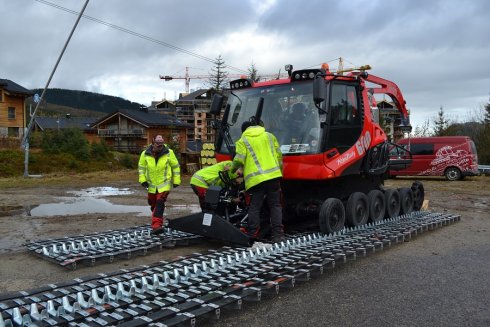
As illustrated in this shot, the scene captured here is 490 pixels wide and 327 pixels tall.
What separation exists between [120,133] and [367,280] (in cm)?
5549

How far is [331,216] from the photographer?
275 inches

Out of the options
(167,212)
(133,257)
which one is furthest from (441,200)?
(133,257)

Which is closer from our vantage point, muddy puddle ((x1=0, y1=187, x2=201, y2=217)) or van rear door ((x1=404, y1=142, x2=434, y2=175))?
muddy puddle ((x1=0, y1=187, x2=201, y2=217))

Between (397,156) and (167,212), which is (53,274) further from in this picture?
(397,156)

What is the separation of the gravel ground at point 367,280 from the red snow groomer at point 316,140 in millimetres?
928

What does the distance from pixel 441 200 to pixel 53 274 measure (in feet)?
39.8

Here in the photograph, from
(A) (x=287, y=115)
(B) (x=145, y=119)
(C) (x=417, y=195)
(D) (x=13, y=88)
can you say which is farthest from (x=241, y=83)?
(B) (x=145, y=119)

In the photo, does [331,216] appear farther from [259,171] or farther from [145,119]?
[145,119]

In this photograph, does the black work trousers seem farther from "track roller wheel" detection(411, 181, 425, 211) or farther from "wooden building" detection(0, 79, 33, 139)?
"wooden building" detection(0, 79, 33, 139)

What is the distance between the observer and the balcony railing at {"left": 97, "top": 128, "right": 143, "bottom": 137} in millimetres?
56625

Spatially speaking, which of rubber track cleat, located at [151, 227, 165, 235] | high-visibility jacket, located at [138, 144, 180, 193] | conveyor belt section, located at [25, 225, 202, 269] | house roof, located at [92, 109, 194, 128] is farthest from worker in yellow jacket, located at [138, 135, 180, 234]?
house roof, located at [92, 109, 194, 128]

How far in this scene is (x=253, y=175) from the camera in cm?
626

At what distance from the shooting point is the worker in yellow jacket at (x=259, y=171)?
6.23 metres

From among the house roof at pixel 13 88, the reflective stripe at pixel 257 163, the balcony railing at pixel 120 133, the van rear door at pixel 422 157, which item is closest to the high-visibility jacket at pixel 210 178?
the reflective stripe at pixel 257 163
